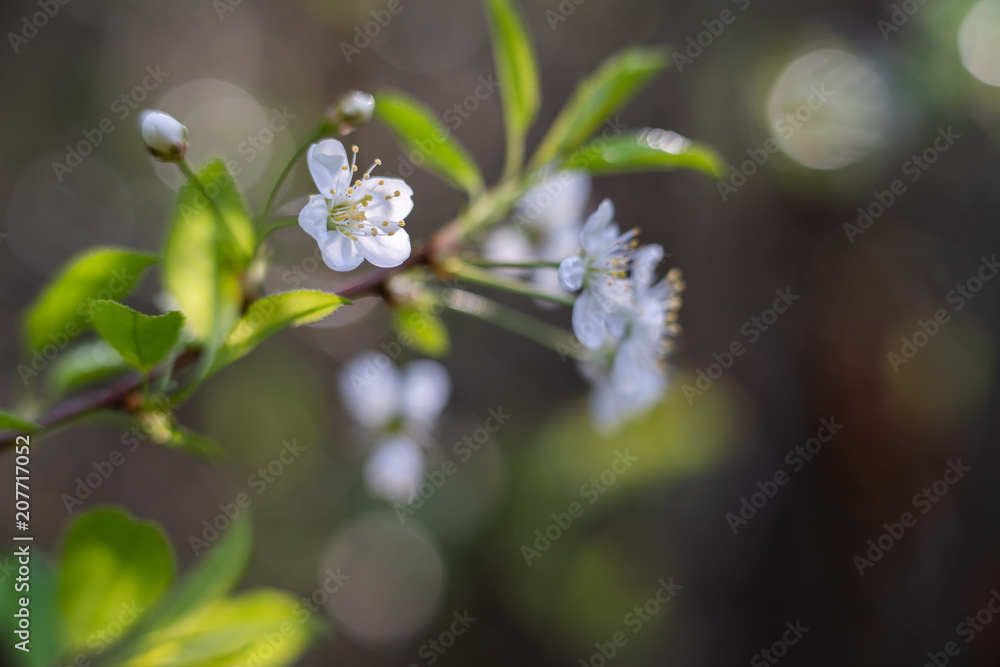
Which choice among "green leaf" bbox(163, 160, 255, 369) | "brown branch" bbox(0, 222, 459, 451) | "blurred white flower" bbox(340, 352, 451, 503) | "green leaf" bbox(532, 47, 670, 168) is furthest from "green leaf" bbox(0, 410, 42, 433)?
"blurred white flower" bbox(340, 352, 451, 503)

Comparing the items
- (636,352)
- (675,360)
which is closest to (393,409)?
(636,352)

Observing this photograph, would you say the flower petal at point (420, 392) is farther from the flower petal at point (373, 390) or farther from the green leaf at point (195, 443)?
the green leaf at point (195, 443)

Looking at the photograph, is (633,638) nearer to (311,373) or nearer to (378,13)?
(311,373)

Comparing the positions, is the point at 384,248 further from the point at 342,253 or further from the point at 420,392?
the point at 420,392

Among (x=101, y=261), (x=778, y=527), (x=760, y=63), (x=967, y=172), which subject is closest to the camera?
(x=101, y=261)

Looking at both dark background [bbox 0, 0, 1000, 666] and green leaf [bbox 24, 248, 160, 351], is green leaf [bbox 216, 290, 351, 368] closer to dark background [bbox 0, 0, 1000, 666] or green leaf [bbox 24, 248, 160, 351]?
green leaf [bbox 24, 248, 160, 351]

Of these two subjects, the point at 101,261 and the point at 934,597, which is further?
the point at 934,597

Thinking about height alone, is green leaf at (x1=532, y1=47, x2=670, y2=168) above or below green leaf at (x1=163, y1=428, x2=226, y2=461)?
above

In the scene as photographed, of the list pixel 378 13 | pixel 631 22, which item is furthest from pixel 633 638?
pixel 378 13
